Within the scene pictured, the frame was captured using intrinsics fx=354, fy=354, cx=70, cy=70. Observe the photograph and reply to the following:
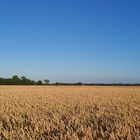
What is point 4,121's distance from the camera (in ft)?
32.1

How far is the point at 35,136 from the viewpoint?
7066 millimetres

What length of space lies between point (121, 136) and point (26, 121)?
11.8 ft

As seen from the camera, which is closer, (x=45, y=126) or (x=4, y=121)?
(x=45, y=126)

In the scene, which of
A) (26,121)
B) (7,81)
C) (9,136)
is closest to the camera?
(9,136)

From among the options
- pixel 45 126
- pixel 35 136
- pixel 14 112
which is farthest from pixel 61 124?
pixel 14 112

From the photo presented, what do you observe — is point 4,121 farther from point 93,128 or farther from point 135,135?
point 135,135

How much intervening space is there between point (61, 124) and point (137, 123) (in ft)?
5.67

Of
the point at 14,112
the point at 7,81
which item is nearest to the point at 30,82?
the point at 7,81

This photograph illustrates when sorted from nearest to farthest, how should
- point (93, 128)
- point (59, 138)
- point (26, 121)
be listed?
point (59, 138), point (93, 128), point (26, 121)

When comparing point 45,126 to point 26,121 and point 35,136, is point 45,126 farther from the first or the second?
point 26,121

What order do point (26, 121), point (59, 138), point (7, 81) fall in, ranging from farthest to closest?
1. point (7, 81)
2. point (26, 121)
3. point (59, 138)

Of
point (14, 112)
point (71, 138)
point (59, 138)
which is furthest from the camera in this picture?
point (14, 112)

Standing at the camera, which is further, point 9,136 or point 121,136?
point 9,136

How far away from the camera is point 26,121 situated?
9281 millimetres
